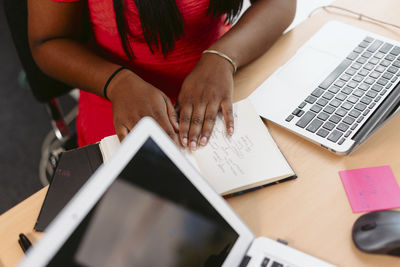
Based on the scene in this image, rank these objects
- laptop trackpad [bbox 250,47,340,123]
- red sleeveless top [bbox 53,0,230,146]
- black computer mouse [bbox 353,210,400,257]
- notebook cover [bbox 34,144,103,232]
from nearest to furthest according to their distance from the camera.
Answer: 1. black computer mouse [bbox 353,210,400,257]
2. notebook cover [bbox 34,144,103,232]
3. laptop trackpad [bbox 250,47,340,123]
4. red sleeveless top [bbox 53,0,230,146]

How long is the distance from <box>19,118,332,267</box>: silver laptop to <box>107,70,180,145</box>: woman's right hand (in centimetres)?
21

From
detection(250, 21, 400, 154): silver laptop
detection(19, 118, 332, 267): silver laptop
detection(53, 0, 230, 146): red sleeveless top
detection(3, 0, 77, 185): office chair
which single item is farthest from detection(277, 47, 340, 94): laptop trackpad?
detection(3, 0, 77, 185): office chair

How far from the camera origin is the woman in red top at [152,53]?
0.71 m

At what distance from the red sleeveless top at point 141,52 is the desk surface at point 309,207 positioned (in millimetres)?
301

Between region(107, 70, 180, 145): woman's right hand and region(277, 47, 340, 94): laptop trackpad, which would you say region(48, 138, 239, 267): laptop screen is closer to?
region(107, 70, 180, 145): woman's right hand

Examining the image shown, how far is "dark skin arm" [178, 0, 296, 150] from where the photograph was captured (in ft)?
2.27

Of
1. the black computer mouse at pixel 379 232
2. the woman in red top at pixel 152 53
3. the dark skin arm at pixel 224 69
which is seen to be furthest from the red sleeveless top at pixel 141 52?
the black computer mouse at pixel 379 232

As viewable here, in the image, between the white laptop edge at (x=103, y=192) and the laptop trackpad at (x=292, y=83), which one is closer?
the white laptop edge at (x=103, y=192)

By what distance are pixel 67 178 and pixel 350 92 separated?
0.55 meters

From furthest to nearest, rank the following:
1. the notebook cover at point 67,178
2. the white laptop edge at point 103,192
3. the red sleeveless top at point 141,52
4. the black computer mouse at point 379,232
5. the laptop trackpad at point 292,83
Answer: the red sleeveless top at point 141,52 < the laptop trackpad at point 292,83 < the notebook cover at point 67,178 < the black computer mouse at point 379,232 < the white laptop edge at point 103,192

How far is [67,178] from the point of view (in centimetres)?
65

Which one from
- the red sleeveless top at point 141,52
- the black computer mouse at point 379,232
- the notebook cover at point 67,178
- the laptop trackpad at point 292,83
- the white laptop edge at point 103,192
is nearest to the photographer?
the white laptop edge at point 103,192

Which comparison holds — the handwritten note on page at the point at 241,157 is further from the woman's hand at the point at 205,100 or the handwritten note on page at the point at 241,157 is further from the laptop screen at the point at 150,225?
the laptop screen at the point at 150,225

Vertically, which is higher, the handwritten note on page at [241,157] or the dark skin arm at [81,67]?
the dark skin arm at [81,67]
